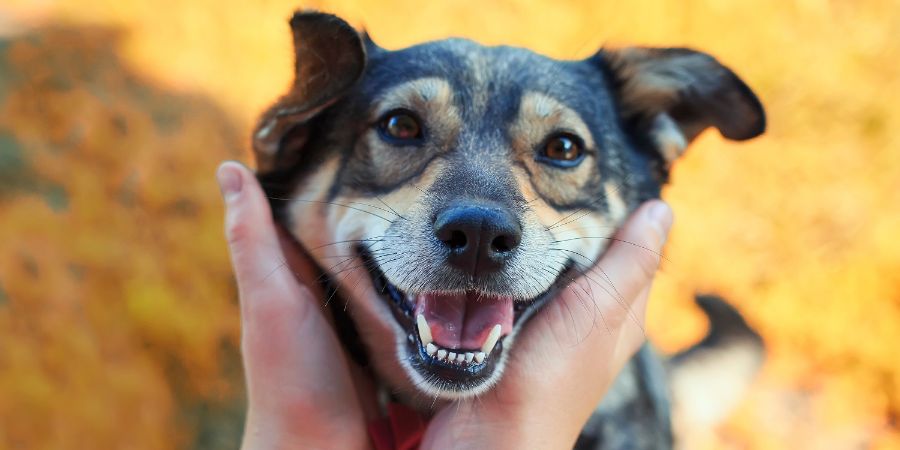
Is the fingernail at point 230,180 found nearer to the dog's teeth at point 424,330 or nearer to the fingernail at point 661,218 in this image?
the dog's teeth at point 424,330

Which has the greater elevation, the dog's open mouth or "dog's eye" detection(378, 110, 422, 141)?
"dog's eye" detection(378, 110, 422, 141)

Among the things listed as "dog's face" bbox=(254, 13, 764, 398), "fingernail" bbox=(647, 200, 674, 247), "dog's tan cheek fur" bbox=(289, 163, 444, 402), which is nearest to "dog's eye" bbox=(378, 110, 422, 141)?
"dog's face" bbox=(254, 13, 764, 398)

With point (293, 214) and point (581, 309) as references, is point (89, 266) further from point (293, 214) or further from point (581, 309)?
point (581, 309)

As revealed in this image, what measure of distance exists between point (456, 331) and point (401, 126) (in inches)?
28.3

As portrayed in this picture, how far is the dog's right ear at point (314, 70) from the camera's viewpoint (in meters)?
1.85

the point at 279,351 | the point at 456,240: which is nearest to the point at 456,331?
the point at 456,240

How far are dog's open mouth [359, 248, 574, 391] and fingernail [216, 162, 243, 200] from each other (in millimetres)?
516

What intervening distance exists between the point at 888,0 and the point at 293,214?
5274 millimetres

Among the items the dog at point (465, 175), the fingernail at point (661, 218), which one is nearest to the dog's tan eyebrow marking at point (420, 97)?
the dog at point (465, 175)

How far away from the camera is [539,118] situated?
2.22 m

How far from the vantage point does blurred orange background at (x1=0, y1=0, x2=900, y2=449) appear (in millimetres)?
4160

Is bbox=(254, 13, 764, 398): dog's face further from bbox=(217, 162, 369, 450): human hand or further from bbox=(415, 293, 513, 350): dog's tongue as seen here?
bbox=(217, 162, 369, 450): human hand

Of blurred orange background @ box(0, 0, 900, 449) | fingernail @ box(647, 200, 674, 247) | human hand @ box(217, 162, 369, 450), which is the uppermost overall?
fingernail @ box(647, 200, 674, 247)

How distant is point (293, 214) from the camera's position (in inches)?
92.4
